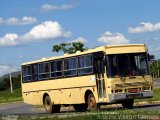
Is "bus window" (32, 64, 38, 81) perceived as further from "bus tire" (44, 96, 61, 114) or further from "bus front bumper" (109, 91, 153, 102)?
"bus front bumper" (109, 91, 153, 102)

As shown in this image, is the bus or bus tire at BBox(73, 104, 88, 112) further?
bus tire at BBox(73, 104, 88, 112)

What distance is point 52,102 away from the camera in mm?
31172

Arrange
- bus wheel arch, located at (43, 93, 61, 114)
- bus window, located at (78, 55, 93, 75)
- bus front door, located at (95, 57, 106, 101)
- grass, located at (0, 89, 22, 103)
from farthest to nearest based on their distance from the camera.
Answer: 1. grass, located at (0, 89, 22, 103)
2. bus wheel arch, located at (43, 93, 61, 114)
3. bus window, located at (78, 55, 93, 75)
4. bus front door, located at (95, 57, 106, 101)

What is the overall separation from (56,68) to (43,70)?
163 centimetres

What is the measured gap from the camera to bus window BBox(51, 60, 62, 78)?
30047mm

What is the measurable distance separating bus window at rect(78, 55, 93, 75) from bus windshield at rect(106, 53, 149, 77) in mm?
1601

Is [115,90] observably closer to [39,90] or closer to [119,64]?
[119,64]

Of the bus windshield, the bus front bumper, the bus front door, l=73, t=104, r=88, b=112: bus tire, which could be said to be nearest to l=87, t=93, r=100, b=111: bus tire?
the bus front door

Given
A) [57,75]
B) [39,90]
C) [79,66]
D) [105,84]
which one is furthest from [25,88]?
[105,84]

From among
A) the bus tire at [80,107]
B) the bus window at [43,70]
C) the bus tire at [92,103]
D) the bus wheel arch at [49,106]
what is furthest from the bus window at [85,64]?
the bus wheel arch at [49,106]

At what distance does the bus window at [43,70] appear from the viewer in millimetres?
31422

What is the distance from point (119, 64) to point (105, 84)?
1.14 meters

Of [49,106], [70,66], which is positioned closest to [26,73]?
[49,106]

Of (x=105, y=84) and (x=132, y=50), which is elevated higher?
(x=132, y=50)
